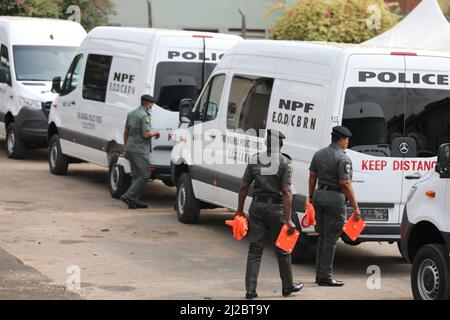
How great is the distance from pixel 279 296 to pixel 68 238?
13.3 ft

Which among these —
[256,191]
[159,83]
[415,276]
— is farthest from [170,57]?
[415,276]

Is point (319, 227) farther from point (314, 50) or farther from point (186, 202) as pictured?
point (186, 202)

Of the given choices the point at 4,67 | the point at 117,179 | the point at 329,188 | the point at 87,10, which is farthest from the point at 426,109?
the point at 87,10

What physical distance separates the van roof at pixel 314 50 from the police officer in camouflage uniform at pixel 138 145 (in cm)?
248

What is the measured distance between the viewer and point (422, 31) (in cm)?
2134

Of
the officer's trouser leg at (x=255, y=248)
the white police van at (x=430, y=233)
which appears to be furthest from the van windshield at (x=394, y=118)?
the officer's trouser leg at (x=255, y=248)

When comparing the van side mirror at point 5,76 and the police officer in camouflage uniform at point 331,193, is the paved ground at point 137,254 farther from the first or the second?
the van side mirror at point 5,76

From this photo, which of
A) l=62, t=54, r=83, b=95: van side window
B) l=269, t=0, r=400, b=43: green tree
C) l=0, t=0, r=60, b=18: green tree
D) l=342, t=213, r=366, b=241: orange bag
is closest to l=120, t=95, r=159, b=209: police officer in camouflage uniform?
l=62, t=54, r=83, b=95: van side window

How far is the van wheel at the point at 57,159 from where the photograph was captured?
20.3m

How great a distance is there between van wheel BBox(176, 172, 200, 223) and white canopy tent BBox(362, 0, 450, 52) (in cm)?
617

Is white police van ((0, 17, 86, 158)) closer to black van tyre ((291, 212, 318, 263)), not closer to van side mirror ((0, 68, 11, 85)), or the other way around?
van side mirror ((0, 68, 11, 85))
